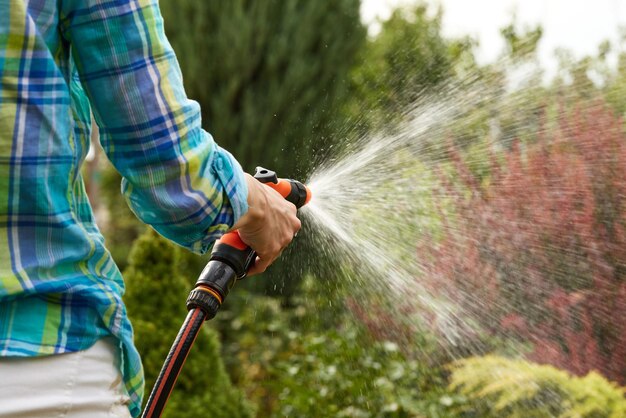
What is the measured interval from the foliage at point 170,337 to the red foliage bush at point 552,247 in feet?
3.13

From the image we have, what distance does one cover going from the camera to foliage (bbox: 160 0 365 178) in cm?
555

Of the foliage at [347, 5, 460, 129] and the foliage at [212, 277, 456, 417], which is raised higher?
the foliage at [347, 5, 460, 129]

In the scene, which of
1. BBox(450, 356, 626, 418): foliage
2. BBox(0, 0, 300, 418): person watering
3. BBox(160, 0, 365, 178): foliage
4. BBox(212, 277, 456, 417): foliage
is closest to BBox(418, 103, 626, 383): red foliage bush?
BBox(450, 356, 626, 418): foliage

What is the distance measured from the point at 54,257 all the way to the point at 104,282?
115 mm

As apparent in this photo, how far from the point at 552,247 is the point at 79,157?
223cm

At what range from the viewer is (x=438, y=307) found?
11.0 ft

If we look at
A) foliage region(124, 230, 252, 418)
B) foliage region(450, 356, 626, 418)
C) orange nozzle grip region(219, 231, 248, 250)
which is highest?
orange nozzle grip region(219, 231, 248, 250)

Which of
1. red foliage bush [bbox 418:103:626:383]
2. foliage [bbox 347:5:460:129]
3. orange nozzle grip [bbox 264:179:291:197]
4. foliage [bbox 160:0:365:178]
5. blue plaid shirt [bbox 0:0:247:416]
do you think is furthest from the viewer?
foliage [bbox 160:0:365:178]

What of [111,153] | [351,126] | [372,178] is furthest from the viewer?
[351,126]

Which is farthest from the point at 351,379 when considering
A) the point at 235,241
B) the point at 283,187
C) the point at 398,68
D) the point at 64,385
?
the point at 64,385

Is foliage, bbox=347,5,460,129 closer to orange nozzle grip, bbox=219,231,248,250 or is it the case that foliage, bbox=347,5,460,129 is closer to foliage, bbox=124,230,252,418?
foliage, bbox=124,230,252,418

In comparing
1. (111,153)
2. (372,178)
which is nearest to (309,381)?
(372,178)

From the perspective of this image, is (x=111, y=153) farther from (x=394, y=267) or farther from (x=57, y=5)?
(x=394, y=267)

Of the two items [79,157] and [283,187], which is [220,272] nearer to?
[283,187]
